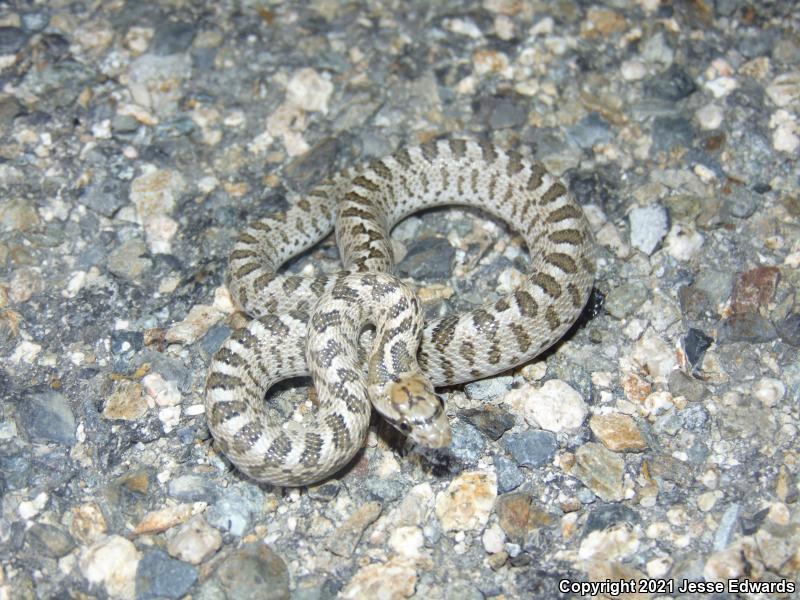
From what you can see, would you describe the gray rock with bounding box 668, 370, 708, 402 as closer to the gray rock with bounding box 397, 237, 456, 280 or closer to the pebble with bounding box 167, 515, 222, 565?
the gray rock with bounding box 397, 237, 456, 280

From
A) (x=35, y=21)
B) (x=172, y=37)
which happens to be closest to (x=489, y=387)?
(x=172, y=37)

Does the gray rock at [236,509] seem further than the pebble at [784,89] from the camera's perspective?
No

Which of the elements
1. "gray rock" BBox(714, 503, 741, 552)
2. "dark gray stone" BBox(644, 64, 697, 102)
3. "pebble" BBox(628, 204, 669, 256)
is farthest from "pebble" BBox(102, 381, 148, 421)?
"dark gray stone" BBox(644, 64, 697, 102)

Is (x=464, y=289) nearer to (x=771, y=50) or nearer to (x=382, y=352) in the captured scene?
(x=382, y=352)

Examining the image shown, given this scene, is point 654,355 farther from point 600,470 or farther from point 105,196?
point 105,196

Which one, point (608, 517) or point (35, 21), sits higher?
point (35, 21)

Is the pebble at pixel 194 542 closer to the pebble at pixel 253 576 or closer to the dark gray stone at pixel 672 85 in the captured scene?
the pebble at pixel 253 576

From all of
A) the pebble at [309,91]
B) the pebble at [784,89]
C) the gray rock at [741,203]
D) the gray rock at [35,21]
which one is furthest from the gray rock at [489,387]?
the gray rock at [35,21]
